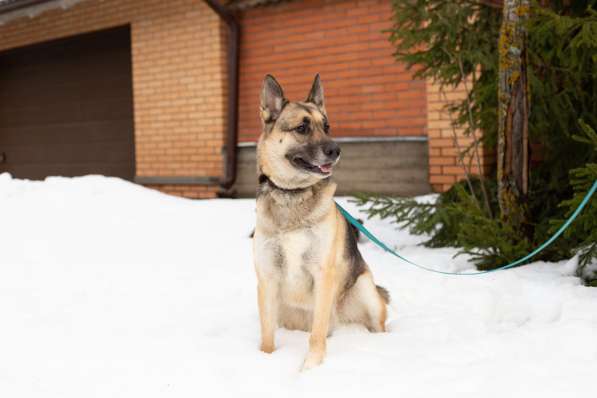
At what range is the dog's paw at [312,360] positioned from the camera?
283cm

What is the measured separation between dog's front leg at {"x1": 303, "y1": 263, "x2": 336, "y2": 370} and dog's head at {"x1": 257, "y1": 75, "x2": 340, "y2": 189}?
0.47m

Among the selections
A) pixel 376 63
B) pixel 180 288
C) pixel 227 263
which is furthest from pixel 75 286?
pixel 376 63

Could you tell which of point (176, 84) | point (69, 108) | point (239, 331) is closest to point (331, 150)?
point (239, 331)

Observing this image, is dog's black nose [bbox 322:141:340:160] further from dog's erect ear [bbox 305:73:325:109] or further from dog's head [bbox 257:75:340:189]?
dog's erect ear [bbox 305:73:325:109]

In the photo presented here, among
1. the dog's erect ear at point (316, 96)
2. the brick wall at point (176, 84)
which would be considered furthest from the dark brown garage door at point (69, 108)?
the dog's erect ear at point (316, 96)

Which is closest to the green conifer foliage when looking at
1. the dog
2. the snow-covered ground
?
the snow-covered ground

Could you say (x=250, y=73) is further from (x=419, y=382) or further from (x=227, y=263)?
(x=419, y=382)

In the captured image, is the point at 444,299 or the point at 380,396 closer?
the point at 380,396

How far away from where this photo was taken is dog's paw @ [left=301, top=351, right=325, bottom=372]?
2831mm

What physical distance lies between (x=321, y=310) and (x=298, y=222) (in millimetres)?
460

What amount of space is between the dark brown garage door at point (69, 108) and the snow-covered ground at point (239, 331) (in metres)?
5.49

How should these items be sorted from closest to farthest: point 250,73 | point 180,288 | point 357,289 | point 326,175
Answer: point 326,175, point 357,289, point 180,288, point 250,73

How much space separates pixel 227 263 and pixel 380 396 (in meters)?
3.02

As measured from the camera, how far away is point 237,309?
3.99m
